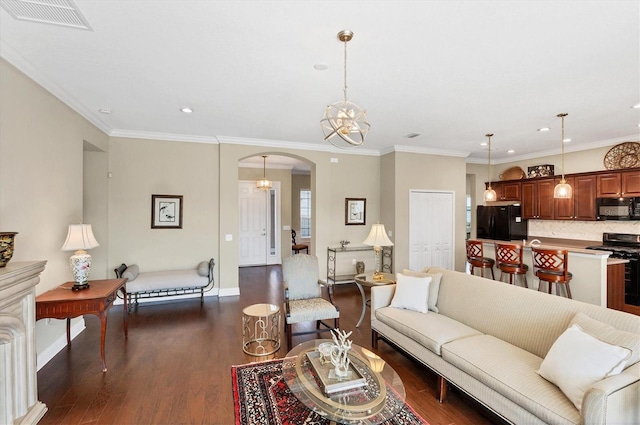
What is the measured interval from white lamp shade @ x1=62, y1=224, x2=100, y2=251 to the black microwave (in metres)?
8.16

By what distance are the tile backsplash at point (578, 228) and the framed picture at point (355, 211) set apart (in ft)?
13.3

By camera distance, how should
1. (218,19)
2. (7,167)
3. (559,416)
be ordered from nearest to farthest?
1. (559,416)
2. (218,19)
3. (7,167)

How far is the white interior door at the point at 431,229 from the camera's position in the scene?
6262 millimetres

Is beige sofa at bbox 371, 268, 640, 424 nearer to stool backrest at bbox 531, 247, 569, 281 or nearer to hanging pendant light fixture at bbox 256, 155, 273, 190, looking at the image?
stool backrest at bbox 531, 247, 569, 281

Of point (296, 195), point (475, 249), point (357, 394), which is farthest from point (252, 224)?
point (357, 394)

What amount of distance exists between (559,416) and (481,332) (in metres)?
1.13

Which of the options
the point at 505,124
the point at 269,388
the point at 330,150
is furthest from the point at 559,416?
the point at 330,150

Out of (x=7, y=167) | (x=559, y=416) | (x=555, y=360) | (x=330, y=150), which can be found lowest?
(x=559, y=416)

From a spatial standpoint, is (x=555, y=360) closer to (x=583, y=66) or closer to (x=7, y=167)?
(x=583, y=66)

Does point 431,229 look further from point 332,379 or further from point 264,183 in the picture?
point 332,379

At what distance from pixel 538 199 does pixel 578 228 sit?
0.91 m

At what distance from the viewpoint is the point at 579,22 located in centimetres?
214

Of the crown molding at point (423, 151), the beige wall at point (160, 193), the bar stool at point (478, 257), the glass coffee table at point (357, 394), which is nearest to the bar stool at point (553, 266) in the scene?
the bar stool at point (478, 257)

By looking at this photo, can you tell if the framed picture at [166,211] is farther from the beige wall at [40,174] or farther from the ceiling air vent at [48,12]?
the ceiling air vent at [48,12]
